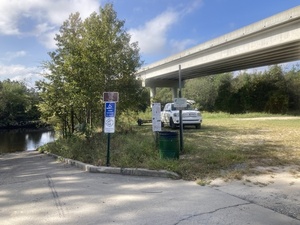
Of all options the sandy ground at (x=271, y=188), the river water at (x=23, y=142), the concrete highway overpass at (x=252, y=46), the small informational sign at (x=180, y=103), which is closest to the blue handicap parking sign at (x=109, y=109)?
the small informational sign at (x=180, y=103)

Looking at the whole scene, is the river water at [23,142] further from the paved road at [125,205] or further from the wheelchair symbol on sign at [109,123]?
the paved road at [125,205]

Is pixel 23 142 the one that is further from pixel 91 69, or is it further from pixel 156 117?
pixel 156 117

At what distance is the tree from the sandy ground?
8135 millimetres

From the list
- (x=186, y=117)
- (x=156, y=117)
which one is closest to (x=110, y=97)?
Answer: (x=156, y=117)

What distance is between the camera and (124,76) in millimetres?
15273

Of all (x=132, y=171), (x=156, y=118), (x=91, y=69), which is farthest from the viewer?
(x=91, y=69)

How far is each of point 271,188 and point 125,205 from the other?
2.94 metres

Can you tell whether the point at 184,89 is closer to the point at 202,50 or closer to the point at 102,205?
the point at 202,50

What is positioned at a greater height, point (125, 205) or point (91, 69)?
point (91, 69)

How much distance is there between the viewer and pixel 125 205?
17.0 feet

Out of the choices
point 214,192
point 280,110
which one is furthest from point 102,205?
point 280,110

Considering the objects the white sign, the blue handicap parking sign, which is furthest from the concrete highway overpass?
the white sign

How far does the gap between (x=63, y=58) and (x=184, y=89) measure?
116 feet

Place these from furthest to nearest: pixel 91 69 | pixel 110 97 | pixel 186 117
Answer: pixel 186 117 < pixel 91 69 < pixel 110 97
